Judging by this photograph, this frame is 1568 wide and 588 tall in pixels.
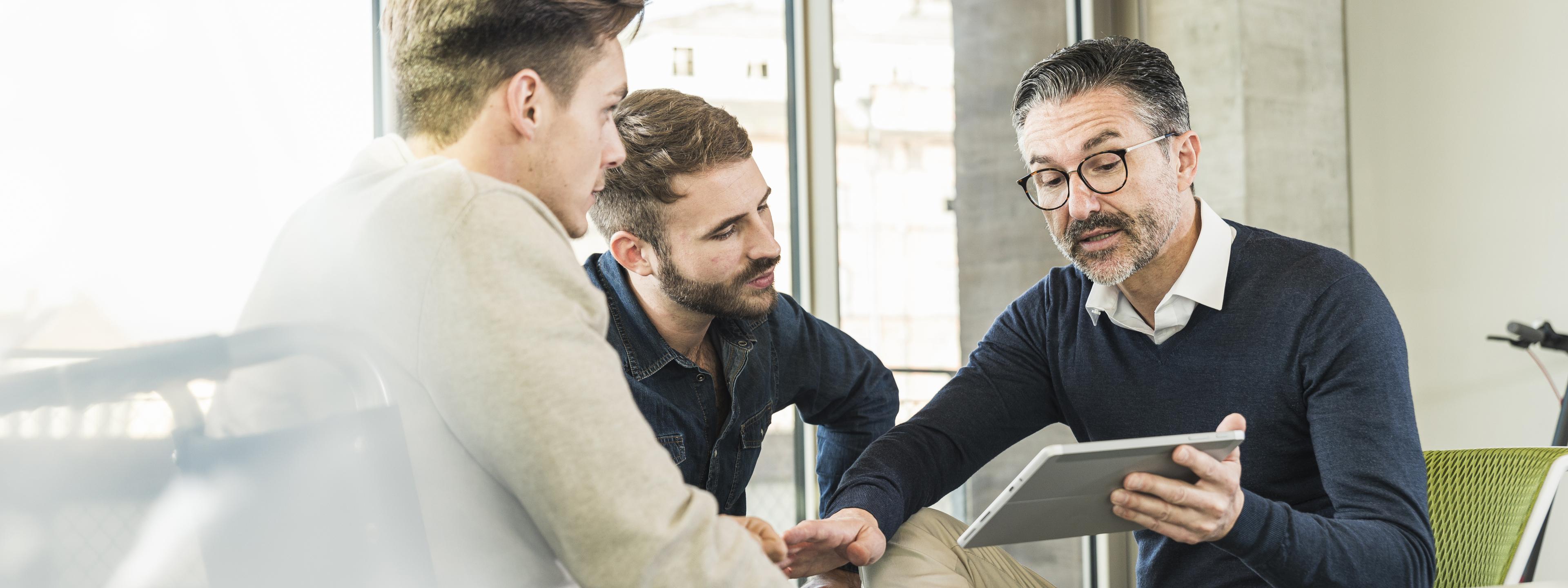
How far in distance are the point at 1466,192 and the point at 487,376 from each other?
3.01 m

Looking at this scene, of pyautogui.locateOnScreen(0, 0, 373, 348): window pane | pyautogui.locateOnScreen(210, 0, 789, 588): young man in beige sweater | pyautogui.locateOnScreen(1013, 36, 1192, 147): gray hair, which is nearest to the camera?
pyautogui.locateOnScreen(0, 0, 373, 348): window pane

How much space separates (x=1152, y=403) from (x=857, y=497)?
443 millimetres

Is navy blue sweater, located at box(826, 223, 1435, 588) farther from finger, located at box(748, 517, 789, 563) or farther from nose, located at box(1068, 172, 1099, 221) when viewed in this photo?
finger, located at box(748, 517, 789, 563)

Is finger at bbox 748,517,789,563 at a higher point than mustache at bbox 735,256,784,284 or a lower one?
lower

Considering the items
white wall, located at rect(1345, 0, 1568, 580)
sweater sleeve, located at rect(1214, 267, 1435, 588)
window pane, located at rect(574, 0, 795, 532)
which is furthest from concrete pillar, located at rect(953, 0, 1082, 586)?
sweater sleeve, located at rect(1214, 267, 1435, 588)

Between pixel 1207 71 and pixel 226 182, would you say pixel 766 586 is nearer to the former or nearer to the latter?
pixel 226 182

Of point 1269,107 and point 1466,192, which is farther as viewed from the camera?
point 1269,107

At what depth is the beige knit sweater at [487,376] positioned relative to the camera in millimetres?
727

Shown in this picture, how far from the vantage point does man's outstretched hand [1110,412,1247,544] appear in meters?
1.09

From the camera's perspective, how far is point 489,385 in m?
0.73

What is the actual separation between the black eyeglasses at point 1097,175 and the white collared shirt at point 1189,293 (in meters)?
0.13

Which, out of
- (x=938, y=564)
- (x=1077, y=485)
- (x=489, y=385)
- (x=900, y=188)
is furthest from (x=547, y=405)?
(x=900, y=188)

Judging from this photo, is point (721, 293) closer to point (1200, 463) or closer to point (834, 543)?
point (834, 543)

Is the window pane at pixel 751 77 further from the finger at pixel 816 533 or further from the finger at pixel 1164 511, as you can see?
the finger at pixel 1164 511
